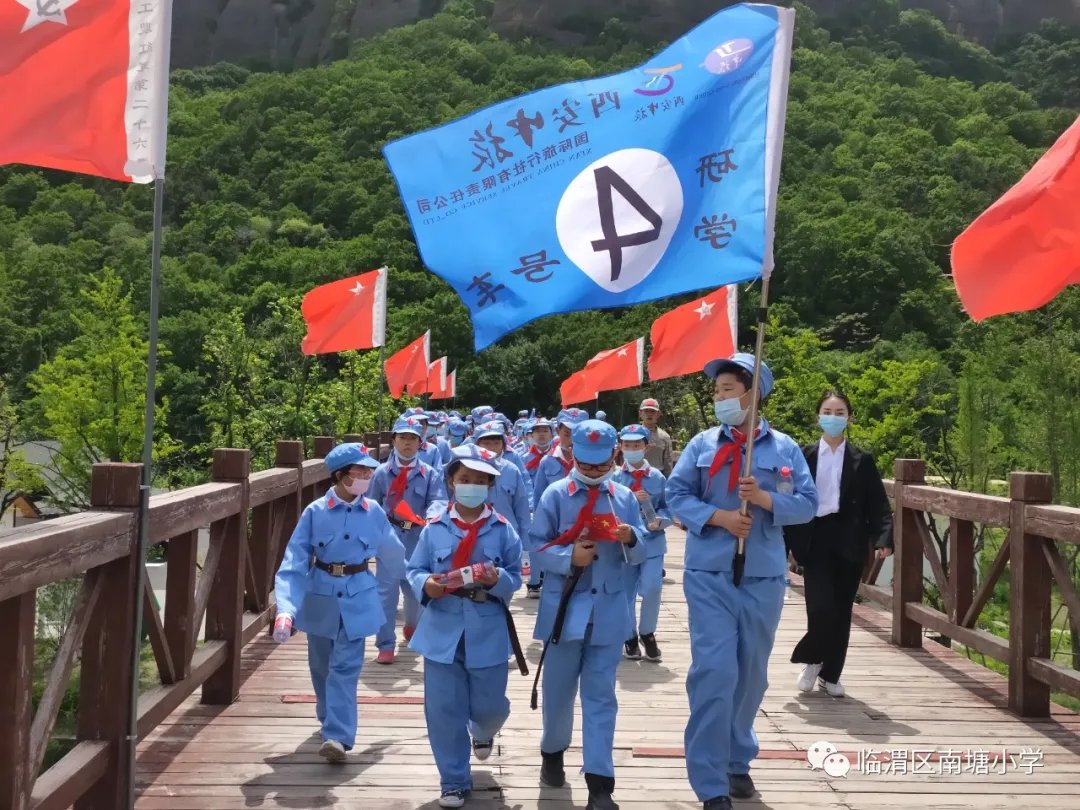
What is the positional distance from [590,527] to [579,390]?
15.7 meters

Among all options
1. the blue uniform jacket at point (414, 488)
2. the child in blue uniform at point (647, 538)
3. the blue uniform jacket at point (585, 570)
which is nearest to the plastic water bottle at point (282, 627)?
the blue uniform jacket at point (585, 570)

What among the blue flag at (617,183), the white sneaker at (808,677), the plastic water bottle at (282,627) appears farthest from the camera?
the white sneaker at (808,677)

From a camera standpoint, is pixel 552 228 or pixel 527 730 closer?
pixel 552 228

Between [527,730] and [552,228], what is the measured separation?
2.95 metres

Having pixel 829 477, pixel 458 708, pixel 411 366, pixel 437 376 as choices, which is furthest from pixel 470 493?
pixel 437 376

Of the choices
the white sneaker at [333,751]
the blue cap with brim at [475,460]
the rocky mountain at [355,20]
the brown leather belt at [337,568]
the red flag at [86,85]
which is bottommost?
the white sneaker at [333,751]

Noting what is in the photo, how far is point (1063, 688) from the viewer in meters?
6.12

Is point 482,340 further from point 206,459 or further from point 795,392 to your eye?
point 206,459

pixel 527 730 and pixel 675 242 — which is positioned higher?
pixel 675 242

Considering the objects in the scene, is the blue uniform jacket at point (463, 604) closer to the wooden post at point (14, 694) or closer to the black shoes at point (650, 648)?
the wooden post at point (14, 694)

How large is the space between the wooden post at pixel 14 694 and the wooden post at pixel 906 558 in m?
6.87

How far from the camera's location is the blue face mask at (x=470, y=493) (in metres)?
5.37

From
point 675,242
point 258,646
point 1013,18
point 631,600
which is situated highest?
point 1013,18

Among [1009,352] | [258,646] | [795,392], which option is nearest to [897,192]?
[1009,352]
